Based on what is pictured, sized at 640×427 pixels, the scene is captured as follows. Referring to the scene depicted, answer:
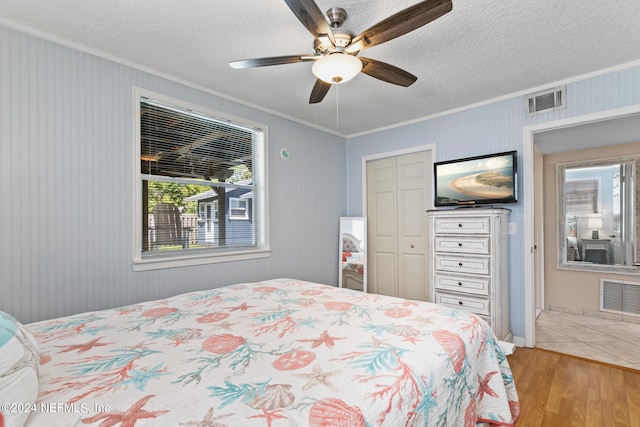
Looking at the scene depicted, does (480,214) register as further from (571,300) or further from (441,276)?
(571,300)

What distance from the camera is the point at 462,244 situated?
2.98 meters

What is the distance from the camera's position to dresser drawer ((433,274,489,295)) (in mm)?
2846

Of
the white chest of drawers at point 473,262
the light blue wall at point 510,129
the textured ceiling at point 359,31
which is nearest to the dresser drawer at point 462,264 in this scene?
the white chest of drawers at point 473,262

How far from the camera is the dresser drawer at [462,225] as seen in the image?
286cm

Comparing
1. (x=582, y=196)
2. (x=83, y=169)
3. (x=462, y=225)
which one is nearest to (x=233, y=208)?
(x=83, y=169)

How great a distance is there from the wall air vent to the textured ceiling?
2.79 metres

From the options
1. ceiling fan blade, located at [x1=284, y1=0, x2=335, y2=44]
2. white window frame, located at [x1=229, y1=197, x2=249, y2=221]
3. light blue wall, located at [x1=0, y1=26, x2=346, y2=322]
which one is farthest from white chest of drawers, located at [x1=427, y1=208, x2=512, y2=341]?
light blue wall, located at [x1=0, y1=26, x2=346, y2=322]

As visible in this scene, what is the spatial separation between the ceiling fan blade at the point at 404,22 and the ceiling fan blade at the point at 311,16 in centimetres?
20

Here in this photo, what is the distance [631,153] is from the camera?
379cm

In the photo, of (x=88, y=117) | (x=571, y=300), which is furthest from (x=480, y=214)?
(x=88, y=117)

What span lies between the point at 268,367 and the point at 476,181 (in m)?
2.99

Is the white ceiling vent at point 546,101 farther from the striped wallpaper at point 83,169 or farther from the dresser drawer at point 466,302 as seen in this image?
the dresser drawer at point 466,302

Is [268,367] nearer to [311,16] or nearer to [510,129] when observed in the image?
[311,16]

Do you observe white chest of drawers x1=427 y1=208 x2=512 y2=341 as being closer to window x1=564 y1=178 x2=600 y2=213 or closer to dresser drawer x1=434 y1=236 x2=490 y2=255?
dresser drawer x1=434 y1=236 x2=490 y2=255
